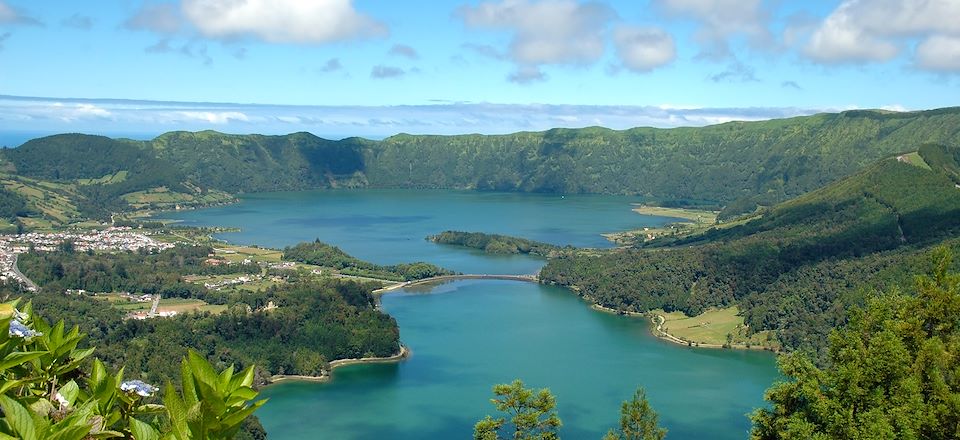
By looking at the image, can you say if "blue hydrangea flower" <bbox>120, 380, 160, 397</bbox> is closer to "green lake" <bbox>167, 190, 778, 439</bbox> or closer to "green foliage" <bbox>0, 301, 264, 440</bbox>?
"green foliage" <bbox>0, 301, 264, 440</bbox>

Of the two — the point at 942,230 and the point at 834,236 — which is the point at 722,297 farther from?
the point at 942,230

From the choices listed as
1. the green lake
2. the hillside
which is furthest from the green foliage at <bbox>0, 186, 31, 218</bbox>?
the hillside

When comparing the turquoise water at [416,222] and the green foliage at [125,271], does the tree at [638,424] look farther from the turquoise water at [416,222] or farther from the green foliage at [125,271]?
the turquoise water at [416,222]

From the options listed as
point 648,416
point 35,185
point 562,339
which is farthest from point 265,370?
point 35,185

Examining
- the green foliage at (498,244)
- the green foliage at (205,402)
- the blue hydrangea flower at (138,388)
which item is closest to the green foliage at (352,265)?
the green foliage at (498,244)

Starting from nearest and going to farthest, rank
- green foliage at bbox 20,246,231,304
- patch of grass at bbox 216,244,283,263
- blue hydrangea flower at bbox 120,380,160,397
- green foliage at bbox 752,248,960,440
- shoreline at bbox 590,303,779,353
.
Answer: blue hydrangea flower at bbox 120,380,160,397 → green foliage at bbox 752,248,960,440 → shoreline at bbox 590,303,779,353 → green foliage at bbox 20,246,231,304 → patch of grass at bbox 216,244,283,263

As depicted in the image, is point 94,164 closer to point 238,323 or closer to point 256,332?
point 238,323
